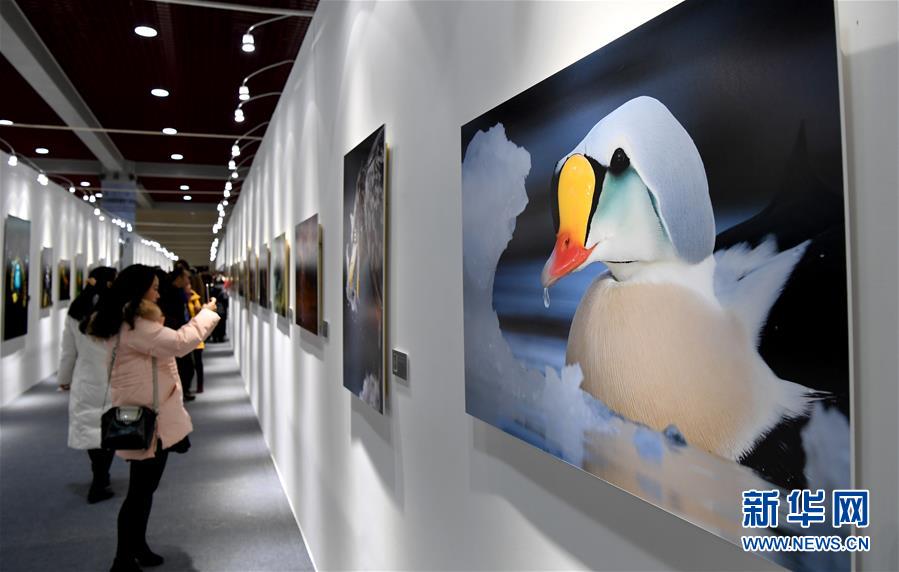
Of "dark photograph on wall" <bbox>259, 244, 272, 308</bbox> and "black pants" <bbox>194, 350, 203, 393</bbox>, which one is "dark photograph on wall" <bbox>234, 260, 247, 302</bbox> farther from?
"dark photograph on wall" <bbox>259, 244, 272, 308</bbox>

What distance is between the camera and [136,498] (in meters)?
3.60

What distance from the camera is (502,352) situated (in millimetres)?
1407

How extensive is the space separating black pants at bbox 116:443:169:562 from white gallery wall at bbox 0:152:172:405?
6.48m

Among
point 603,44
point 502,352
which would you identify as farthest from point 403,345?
point 603,44

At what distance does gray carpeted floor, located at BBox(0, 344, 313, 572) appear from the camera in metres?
4.06

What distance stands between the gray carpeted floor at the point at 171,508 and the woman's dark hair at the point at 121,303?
1701 mm

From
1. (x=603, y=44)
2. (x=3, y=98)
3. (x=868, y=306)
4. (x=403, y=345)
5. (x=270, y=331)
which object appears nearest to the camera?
(x=868, y=306)

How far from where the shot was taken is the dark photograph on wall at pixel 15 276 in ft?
28.2

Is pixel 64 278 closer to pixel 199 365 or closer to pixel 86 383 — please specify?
pixel 199 365

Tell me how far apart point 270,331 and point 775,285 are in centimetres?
631

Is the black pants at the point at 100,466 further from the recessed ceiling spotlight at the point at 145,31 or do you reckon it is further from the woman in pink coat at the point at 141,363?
the recessed ceiling spotlight at the point at 145,31

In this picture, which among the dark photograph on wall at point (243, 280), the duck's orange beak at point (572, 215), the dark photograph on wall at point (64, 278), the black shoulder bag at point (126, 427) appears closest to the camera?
the duck's orange beak at point (572, 215)

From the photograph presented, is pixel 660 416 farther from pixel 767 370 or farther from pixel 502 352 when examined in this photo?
pixel 502 352

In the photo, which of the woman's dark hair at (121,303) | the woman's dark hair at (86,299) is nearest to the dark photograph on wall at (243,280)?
the woman's dark hair at (86,299)
